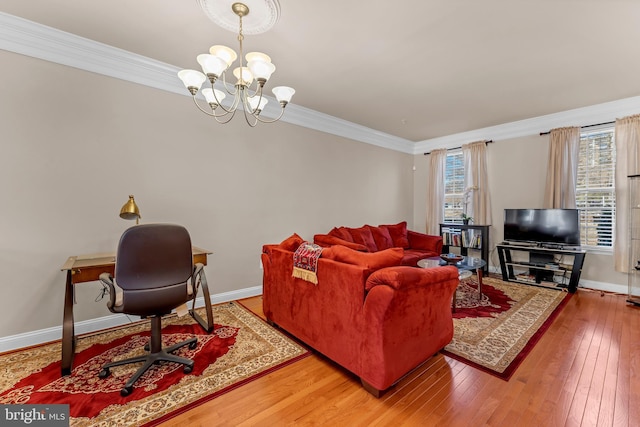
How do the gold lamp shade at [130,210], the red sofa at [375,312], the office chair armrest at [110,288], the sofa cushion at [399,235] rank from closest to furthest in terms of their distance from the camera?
the red sofa at [375,312] < the office chair armrest at [110,288] < the gold lamp shade at [130,210] < the sofa cushion at [399,235]

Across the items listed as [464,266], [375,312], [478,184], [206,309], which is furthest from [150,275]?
[478,184]

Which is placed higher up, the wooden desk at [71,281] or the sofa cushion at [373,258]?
the sofa cushion at [373,258]

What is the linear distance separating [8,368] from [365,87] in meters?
4.34

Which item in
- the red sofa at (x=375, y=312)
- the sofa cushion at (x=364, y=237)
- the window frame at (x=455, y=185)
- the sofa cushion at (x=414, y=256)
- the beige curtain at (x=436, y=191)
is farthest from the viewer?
the beige curtain at (x=436, y=191)

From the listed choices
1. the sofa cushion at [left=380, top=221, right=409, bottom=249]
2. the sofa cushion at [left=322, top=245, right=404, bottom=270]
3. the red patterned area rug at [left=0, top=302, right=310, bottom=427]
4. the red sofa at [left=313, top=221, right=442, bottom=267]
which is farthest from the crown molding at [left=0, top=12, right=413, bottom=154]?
the sofa cushion at [left=380, top=221, right=409, bottom=249]

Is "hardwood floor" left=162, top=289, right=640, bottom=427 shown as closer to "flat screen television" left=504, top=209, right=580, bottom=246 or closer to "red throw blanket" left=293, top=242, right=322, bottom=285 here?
"red throw blanket" left=293, top=242, right=322, bottom=285

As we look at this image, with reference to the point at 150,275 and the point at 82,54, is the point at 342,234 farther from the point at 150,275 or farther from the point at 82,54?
the point at 82,54

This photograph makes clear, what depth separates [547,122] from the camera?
4.56 meters

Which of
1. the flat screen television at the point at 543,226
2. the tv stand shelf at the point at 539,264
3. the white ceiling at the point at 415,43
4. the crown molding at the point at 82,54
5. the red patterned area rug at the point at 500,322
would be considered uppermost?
the white ceiling at the point at 415,43

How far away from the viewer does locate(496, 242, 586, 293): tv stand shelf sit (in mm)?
3973

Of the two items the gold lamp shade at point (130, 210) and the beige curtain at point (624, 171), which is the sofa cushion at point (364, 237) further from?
the beige curtain at point (624, 171)

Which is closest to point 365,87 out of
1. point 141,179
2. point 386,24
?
point 386,24

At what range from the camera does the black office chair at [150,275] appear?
1827mm

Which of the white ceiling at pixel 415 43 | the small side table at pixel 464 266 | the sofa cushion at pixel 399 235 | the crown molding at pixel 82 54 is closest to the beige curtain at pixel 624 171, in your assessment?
the white ceiling at pixel 415 43
